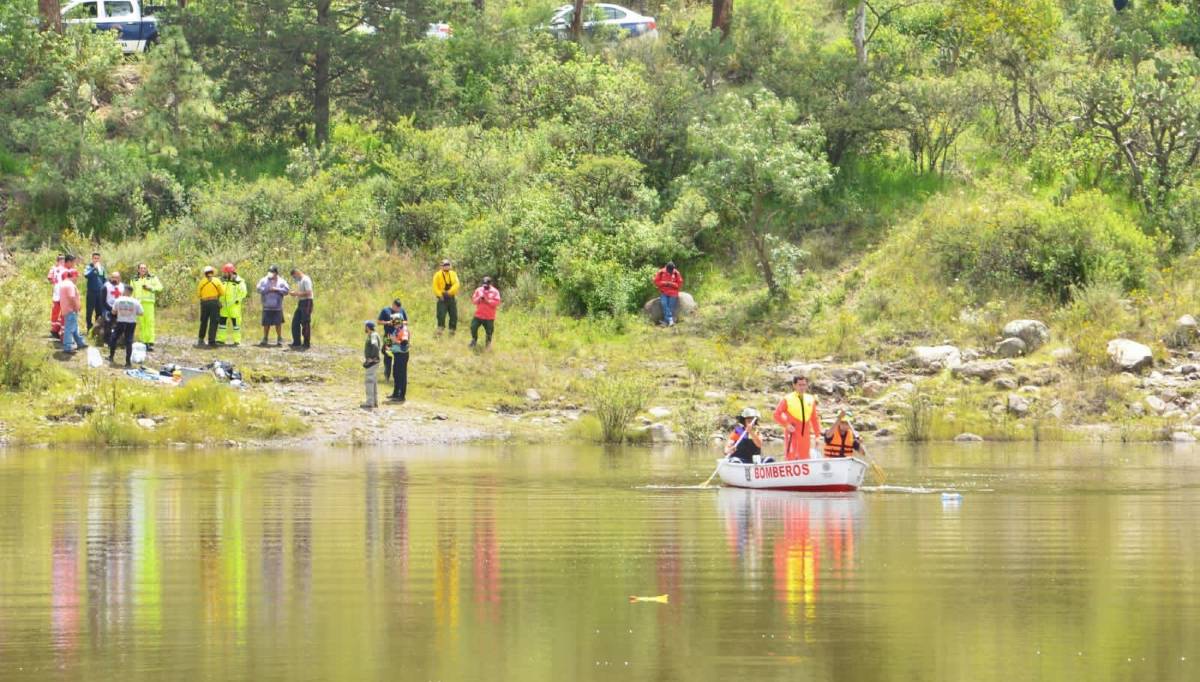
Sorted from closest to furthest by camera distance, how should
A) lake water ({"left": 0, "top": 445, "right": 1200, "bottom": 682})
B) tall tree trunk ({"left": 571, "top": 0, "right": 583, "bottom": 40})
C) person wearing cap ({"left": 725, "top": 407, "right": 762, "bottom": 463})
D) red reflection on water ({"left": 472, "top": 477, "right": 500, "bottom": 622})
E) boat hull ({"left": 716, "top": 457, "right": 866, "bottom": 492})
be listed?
lake water ({"left": 0, "top": 445, "right": 1200, "bottom": 682}), red reflection on water ({"left": 472, "top": 477, "right": 500, "bottom": 622}), boat hull ({"left": 716, "top": 457, "right": 866, "bottom": 492}), person wearing cap ({"left": 725, "top": 407, "right": 762, "bottom": 463}), tall tree trunk ({"left": 571, "top": 0, "right": 583, "bottom": 40})

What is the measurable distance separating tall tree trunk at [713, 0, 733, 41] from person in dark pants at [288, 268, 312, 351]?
20.5 m

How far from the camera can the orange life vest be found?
2797cm

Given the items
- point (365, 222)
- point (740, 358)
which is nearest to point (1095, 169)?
point (740, 358)

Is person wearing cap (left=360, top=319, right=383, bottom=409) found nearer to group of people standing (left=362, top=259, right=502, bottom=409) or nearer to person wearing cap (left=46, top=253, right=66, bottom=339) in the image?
group of people standing (left=362, top=259, right=502, bottom=409)

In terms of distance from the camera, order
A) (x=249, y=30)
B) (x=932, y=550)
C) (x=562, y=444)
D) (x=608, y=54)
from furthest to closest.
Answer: (x=608, y=54), (x=249, y=30), (x=562, y=444), (x=932, y=550)

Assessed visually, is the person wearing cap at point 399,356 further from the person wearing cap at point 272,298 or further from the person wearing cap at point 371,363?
the person wearing cap at point 272,298

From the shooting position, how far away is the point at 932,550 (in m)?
19.7

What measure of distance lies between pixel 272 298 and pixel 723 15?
21793mm

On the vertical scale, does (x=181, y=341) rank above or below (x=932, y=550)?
above

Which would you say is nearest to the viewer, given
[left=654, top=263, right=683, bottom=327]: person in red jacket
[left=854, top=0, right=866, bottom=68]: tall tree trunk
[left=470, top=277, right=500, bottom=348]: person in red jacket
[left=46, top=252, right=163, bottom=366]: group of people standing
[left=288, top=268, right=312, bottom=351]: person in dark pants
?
[left=46, top=252, right=163, bottom=366]: group of people standing

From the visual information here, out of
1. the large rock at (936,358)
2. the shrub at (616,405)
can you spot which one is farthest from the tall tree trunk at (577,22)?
the shrub at (616,405)

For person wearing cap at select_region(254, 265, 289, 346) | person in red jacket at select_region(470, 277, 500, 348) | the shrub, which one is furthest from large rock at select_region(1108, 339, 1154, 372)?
person wearing cap at select_region(254, 265, 289, 346)

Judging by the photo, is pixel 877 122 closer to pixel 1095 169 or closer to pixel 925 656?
pixel 1095 169

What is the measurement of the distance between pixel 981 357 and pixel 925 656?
98.4 ft
